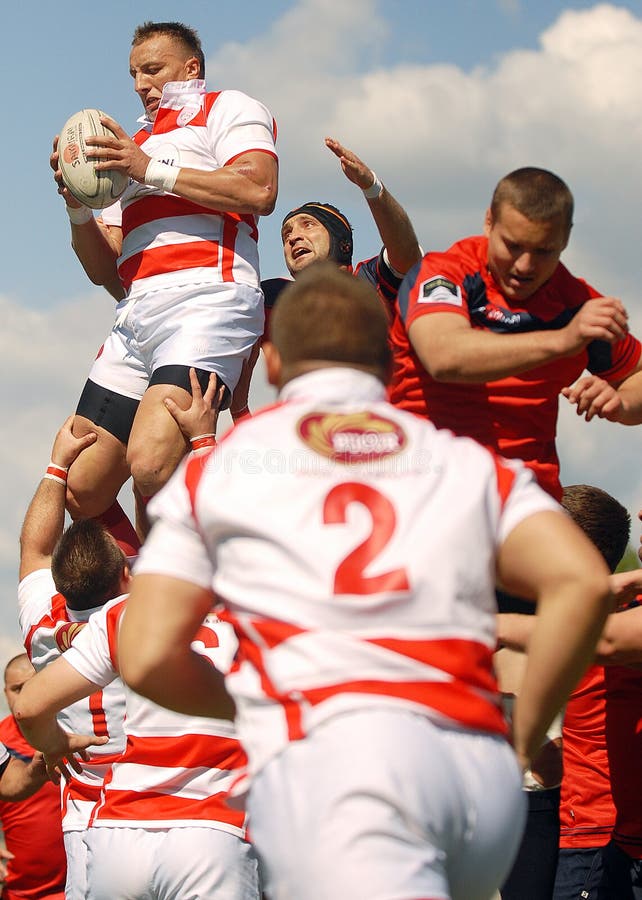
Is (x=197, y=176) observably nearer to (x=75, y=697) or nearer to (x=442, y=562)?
(x=75, y=697)

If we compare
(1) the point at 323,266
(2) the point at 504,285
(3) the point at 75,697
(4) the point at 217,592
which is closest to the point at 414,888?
(4) the point at 217,592

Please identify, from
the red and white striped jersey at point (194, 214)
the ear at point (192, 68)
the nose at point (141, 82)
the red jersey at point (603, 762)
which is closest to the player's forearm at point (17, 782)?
the red and white striped jersey at point (194, 214)

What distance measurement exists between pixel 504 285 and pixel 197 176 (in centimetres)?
233

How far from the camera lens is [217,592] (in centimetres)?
328

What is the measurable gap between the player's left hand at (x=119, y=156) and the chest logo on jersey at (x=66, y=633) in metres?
2.41

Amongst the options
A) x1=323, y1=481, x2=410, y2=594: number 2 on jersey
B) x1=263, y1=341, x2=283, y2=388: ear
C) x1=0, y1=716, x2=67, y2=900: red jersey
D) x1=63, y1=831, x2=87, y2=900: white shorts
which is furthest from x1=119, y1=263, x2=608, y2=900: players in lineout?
x1=0, y1=716, x2=67, y2=900: red jersey

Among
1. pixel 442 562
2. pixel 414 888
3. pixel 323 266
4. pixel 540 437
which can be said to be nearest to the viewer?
pixel 414 888

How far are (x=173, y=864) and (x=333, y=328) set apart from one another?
3166 mm

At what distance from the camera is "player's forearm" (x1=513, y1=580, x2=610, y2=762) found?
322 centimetres

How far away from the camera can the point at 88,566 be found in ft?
21.6

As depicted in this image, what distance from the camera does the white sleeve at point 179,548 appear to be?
3.30 m

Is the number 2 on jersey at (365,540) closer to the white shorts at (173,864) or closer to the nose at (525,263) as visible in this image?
the nose at (525,263)

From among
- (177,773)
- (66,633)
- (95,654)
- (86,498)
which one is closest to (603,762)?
(177,773)

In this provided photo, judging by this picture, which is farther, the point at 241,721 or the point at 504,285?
the point at 504,285
